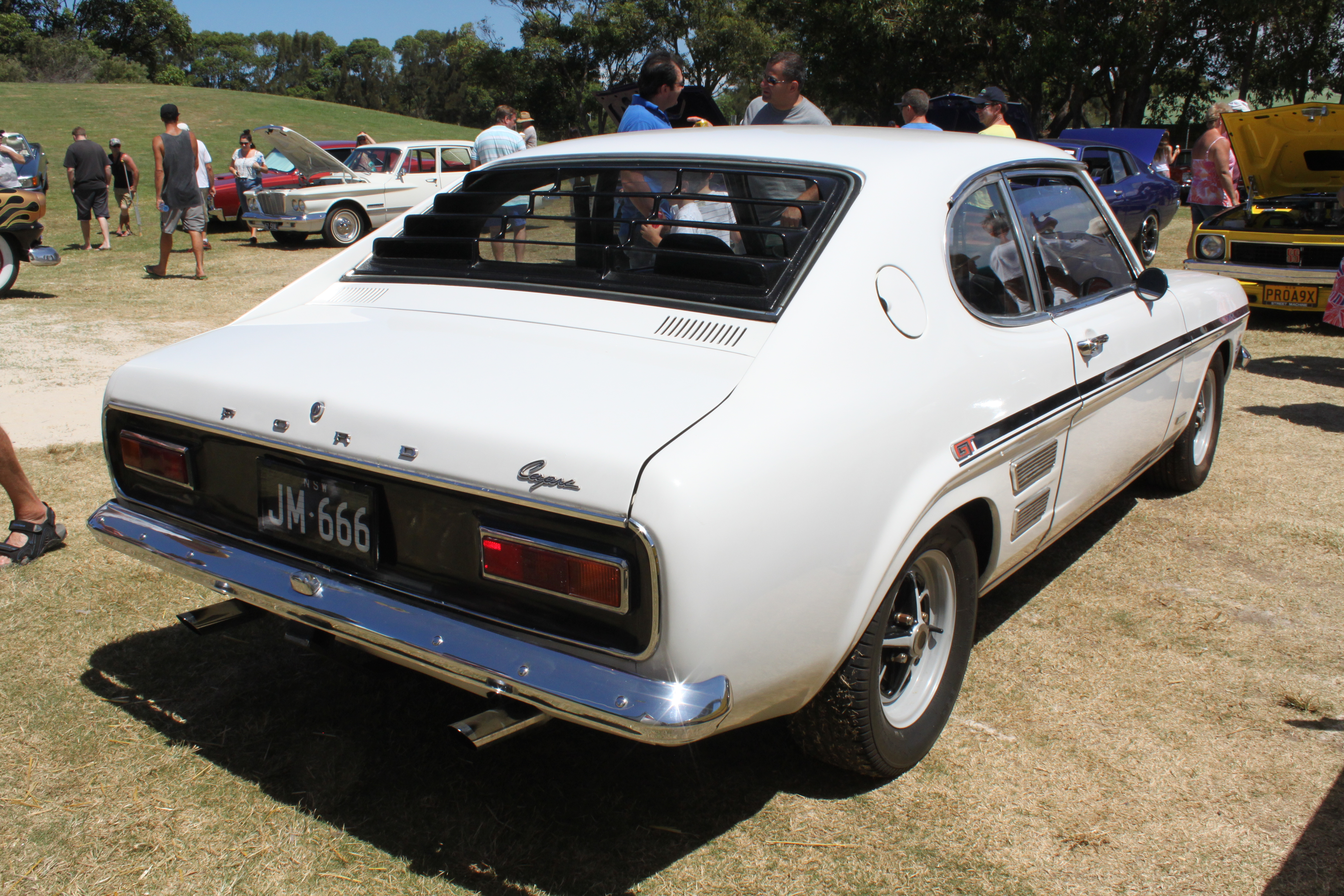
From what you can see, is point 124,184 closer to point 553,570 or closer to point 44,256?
point 44,256

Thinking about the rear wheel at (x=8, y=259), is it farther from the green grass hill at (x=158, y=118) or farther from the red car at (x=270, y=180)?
the green grass hill at (x=158, y=118)

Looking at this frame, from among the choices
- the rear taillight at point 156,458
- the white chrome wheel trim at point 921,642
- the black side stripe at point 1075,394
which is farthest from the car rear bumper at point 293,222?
the white chrome wheel trim at point 921,642

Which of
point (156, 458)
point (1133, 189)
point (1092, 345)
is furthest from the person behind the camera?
point (1133, 189)

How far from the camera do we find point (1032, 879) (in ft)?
6.89

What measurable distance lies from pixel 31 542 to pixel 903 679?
3178mm

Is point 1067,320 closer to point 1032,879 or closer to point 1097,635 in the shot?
point 1097,635

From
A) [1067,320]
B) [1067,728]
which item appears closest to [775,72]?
[1067,320]

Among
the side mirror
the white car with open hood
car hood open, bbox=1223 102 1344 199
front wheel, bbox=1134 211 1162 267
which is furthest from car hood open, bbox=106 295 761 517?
the white car with open hood

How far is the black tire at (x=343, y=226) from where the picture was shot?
46.6 feet

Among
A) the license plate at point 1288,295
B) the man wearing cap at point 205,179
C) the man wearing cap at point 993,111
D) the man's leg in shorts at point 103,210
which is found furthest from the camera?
the man's leg in shorts at point 103,210

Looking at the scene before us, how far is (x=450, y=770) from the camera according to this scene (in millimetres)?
2469

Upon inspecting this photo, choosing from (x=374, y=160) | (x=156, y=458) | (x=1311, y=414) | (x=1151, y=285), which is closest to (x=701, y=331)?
(x=156, y=458)

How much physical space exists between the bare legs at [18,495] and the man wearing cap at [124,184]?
42.6ft

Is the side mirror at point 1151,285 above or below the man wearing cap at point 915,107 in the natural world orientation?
below
